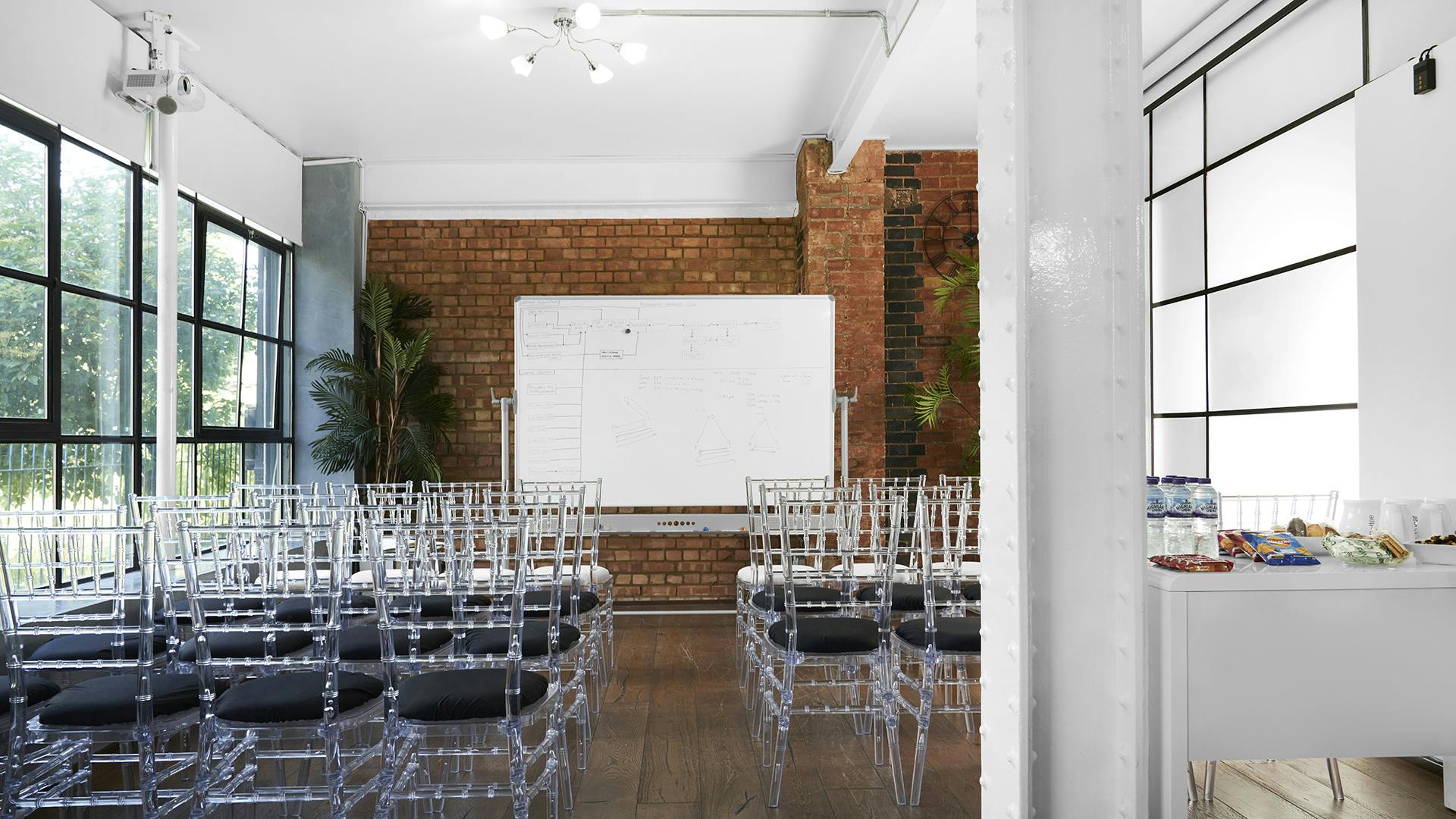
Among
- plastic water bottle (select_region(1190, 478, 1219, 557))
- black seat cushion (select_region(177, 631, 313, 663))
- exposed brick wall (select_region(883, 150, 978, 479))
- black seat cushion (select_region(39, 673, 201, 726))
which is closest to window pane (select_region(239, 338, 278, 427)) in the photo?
black seat cushion (select_region(177, 631, 313, 663))

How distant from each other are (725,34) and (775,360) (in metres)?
2.13

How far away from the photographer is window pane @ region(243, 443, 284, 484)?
236 inches

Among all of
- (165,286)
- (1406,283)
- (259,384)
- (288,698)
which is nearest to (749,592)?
(288,698)

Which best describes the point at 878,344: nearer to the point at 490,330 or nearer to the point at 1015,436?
the point at 490,330

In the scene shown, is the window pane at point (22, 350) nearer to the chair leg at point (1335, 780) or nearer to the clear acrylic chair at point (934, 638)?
the clear acrylic chair at point (934, 638)

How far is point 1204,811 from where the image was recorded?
9.60 ft

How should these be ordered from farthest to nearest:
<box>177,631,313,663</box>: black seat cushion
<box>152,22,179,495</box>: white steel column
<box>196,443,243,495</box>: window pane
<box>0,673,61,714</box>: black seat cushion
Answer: <box>196,443,243,495</box>: window pane → <box>152,22,179,495</box>: white steel column → <box>177,631,313,663</box>: black seat cushion → <box>0,673,61,714</box>: black seat cushion

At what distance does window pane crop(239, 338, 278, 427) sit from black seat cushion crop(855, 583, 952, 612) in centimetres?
426

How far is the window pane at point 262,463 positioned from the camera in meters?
5.98

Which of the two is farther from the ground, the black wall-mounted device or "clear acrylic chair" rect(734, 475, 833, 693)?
the black wall-mounted device

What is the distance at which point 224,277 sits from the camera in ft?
18.8

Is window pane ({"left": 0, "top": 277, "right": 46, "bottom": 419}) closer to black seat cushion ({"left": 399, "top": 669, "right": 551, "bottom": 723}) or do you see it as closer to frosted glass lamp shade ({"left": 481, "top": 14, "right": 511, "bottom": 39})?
frosted glass lamp shade ({"left": 481, "top": 14, "right": 511, "bottom": 39})

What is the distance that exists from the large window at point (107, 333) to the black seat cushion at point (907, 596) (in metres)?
3.65

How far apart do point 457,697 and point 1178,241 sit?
4572 millimetres
